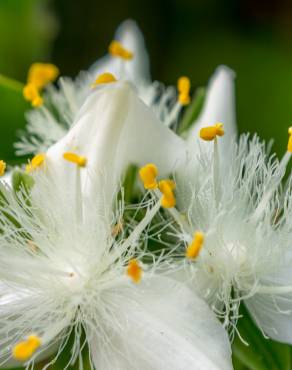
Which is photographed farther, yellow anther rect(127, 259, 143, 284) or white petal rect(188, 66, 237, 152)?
white petal rect(188, 66, 237, 152)

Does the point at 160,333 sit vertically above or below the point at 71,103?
below

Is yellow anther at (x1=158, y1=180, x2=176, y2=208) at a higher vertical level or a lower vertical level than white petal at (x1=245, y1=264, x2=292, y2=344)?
higher

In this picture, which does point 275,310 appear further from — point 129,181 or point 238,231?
point 129,181

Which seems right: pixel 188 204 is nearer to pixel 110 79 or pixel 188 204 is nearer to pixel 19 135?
pixel 110 79

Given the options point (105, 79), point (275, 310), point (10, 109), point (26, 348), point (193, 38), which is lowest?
point (193, 38)

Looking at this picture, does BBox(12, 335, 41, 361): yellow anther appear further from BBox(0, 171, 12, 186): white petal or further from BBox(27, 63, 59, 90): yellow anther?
BBox(27, 63, 59, 90): yellow anther

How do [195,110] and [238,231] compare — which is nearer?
[238,231]

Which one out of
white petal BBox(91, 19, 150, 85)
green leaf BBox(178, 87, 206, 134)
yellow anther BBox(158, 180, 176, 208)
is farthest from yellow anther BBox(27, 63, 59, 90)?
yellow anther BBox(158, 180, 176, 208)

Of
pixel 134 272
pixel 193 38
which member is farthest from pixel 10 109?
pixel 193 38
